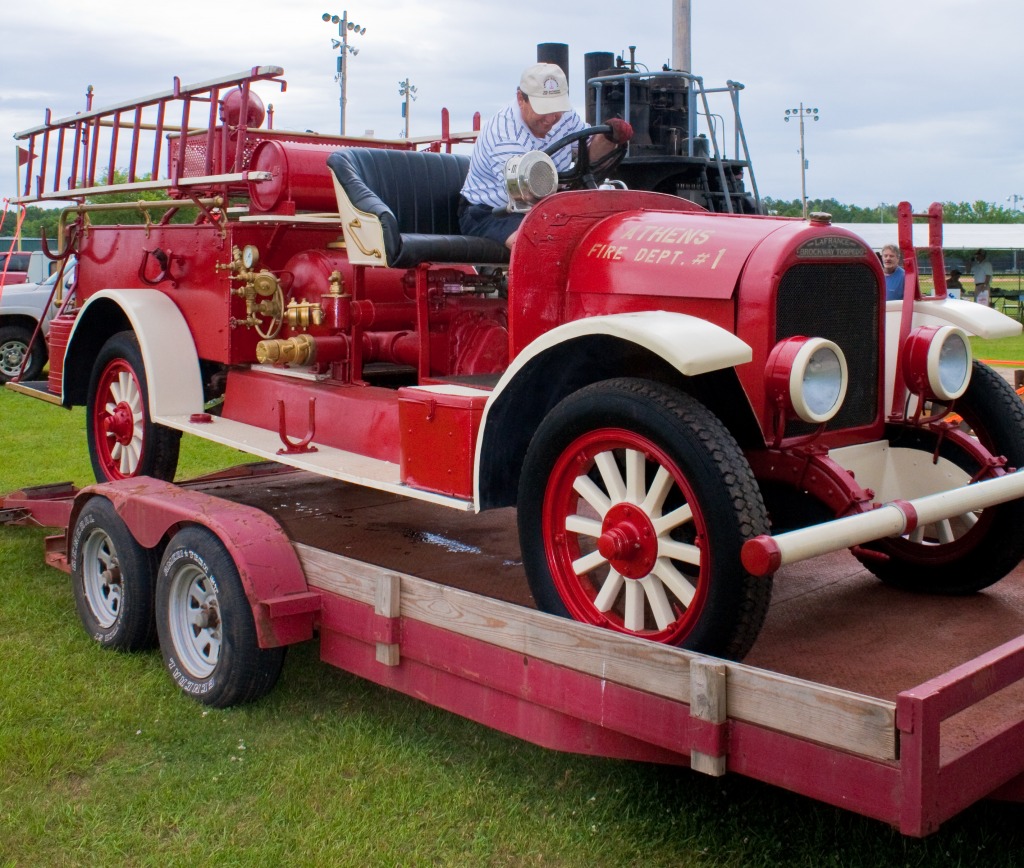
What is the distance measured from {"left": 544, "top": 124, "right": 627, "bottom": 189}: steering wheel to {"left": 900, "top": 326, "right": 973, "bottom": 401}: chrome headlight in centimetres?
128

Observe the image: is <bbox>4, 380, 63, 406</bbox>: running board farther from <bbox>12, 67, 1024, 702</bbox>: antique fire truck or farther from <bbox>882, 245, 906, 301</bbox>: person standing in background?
<bbox>882, 245, 906, 301</bbox>: person standing in background

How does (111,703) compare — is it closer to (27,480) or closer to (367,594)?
(367,594)

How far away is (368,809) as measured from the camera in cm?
303

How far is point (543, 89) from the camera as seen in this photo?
4094 mm

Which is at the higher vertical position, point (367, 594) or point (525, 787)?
point (367, 594)

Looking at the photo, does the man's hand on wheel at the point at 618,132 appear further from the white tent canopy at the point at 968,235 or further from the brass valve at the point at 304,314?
the white tent canopy at the point at 968,235

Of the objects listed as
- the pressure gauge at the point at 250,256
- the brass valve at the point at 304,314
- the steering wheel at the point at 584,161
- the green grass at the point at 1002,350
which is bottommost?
the green grass at the point at 1002,350

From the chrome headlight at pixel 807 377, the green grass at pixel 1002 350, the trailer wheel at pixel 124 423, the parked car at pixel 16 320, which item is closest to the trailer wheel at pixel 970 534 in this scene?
the chrome headlight at pixel 807 377

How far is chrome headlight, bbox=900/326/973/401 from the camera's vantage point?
10.7 ft

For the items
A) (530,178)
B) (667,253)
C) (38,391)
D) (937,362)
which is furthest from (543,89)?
(38,391)

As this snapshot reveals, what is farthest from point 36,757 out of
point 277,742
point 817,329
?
point 817,329

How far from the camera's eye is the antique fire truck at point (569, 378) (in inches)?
112

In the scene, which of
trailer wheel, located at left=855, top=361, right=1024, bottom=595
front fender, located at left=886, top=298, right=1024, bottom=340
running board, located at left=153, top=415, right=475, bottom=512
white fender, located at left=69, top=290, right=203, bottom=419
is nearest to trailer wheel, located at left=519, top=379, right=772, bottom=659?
running board, located at left=153, top=415, right=475, bottom=512

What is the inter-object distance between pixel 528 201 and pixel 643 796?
1841mm
